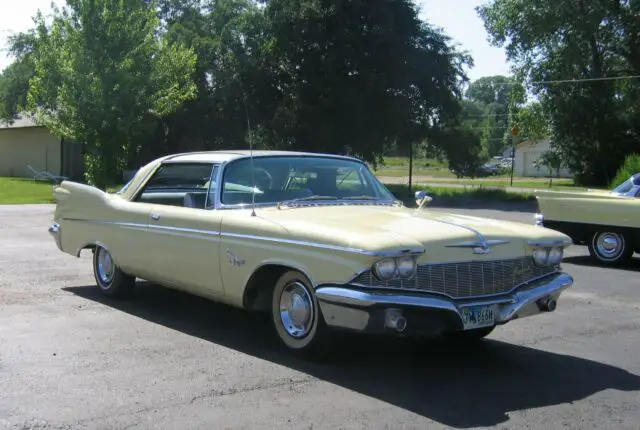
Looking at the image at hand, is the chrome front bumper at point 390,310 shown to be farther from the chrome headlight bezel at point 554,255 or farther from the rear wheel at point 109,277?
the rear wheel at point 109,277

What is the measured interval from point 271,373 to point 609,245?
8.27m

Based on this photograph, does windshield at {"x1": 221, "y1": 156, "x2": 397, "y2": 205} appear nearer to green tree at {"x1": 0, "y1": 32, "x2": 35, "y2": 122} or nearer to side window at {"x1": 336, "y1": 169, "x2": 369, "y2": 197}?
side window at {"x1": 336, "y1": 169, "x2": 369, "y2": 197}

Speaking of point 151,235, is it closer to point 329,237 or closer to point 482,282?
→ point 329,237

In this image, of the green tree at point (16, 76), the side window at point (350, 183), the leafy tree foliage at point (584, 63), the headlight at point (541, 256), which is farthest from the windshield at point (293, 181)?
the green tree at point (16, 76)

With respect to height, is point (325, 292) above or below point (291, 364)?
above

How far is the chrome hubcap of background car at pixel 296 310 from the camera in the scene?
18.8ft

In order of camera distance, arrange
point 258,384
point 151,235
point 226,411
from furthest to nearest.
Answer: point 151,235, point 258,384, point 226,411

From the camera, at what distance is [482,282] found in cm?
562

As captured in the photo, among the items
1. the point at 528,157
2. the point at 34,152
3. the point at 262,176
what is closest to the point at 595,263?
the point at 262,176

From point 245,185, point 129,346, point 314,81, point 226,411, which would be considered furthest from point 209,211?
point 314,81

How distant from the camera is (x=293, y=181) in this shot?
6.87 metres

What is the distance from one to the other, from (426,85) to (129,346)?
30935 mm

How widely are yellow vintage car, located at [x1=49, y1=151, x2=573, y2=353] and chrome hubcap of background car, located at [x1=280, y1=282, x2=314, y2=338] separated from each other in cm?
1

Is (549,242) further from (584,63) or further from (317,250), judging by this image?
(584,63)
